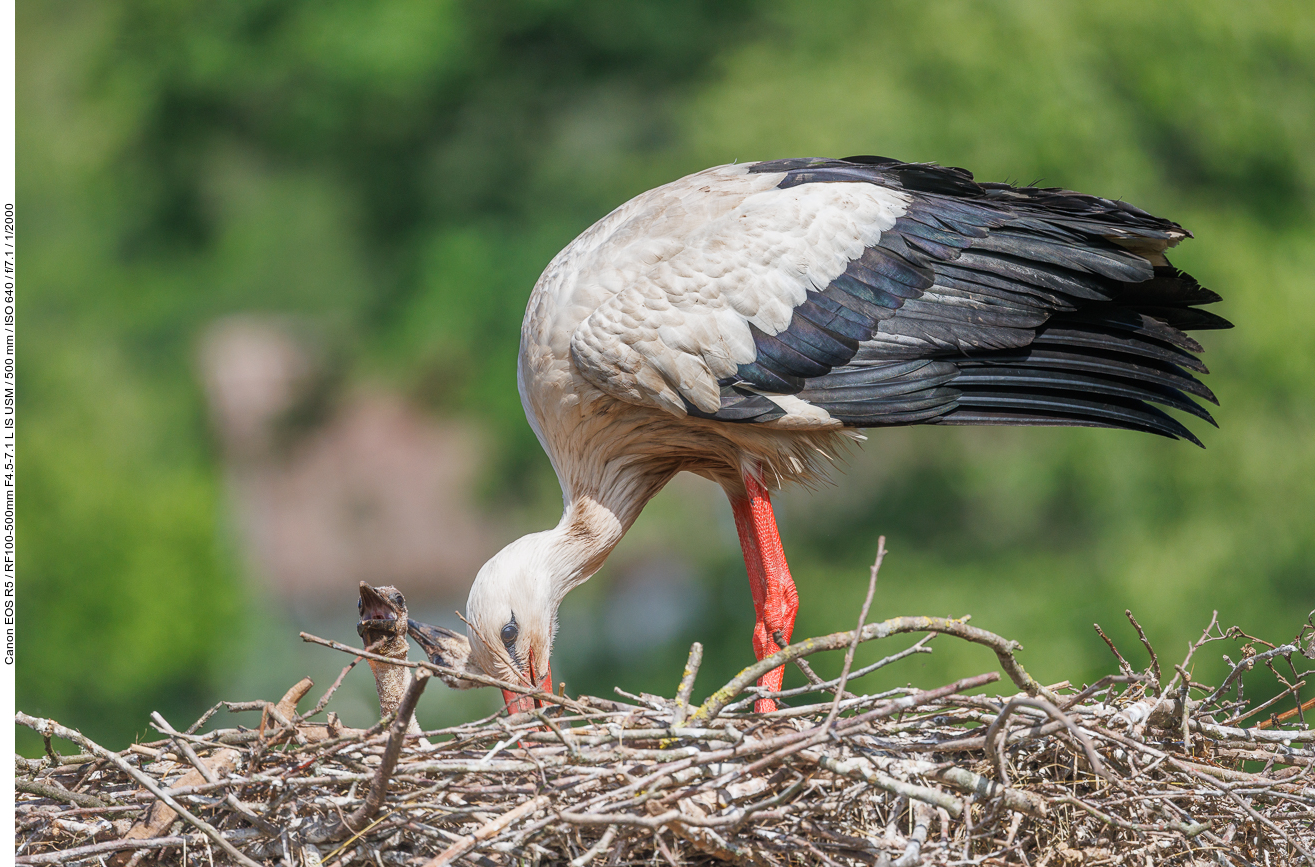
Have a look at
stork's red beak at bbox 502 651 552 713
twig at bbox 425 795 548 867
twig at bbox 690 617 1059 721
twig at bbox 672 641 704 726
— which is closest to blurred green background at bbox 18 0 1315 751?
stork's red beak at bbox 502 651 552 713

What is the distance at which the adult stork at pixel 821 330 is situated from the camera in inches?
132

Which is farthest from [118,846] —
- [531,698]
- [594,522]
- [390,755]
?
[594,522]

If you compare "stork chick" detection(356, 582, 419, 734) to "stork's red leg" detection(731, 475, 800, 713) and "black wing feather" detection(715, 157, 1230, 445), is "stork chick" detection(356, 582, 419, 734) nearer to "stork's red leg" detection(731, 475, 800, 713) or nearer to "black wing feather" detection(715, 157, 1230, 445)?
"black wing feather" detection(715, 157, 1230, 445)

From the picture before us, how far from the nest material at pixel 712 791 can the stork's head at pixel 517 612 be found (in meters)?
0.70

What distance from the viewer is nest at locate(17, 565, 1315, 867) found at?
2.34 m

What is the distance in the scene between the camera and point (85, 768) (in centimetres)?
285

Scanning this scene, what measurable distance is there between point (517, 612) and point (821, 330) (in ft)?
3.91

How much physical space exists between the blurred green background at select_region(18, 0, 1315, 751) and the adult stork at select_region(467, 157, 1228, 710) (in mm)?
3383

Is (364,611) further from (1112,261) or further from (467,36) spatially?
(467,36)

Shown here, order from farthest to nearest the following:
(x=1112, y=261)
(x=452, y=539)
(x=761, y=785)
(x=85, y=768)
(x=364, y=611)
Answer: (x=452, y=539)
(x=1112, y=261)
(x=364, y=611)
(x=85, y=768)
(x=761, y=785)

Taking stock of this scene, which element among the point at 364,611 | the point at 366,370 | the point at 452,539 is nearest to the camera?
the point at 364,611

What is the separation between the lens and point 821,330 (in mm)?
3451

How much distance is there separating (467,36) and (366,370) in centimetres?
280

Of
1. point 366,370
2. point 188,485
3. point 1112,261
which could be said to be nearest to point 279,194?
point 366,370
